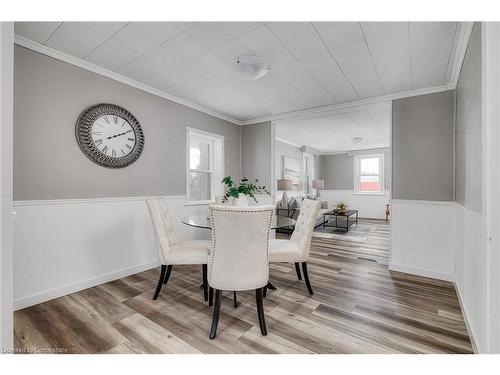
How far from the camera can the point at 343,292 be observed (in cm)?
245

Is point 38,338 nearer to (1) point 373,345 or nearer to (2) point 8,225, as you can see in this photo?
(2) point 8,225

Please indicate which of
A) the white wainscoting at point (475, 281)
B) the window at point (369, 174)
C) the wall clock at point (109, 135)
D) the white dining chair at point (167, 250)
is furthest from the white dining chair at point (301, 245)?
the window at point (369, 174)

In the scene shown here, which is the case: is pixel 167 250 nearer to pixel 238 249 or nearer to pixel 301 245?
pixel 238 249

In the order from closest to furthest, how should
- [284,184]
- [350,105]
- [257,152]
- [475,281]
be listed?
[475,281] < [350,105] < [257,152] < [284,184]

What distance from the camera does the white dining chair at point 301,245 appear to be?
2.34m

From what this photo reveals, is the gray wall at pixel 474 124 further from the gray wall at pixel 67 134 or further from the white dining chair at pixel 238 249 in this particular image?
the gray wall at pixel 67 134

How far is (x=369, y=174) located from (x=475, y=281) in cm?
690

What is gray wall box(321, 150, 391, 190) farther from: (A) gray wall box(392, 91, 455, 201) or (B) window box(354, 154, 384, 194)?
(A) gray wall box(392, 91, 455, 201)

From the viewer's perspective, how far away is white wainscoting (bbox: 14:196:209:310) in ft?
6.98

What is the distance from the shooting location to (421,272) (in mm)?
2975

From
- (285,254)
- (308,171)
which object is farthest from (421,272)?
(308,171)
